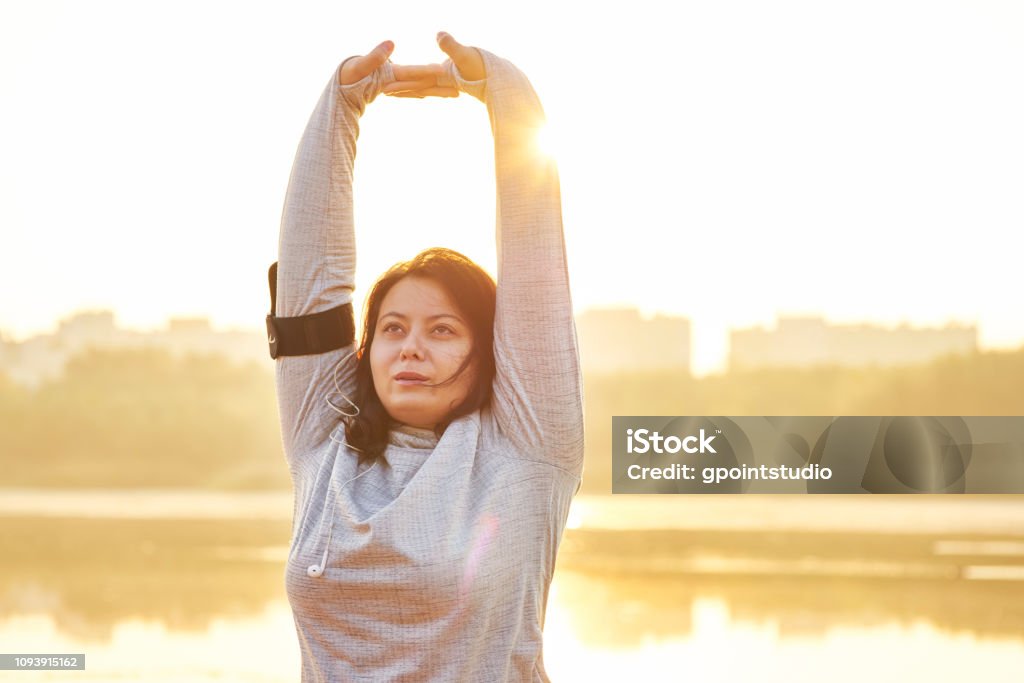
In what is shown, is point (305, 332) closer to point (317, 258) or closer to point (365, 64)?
point (317, 258)

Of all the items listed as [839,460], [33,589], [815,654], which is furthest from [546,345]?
[33,589]

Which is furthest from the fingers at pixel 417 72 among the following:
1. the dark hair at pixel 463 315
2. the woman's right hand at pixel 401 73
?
the dark hair at pixel 463 315

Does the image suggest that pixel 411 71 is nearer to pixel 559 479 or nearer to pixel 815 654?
pixel 559 479

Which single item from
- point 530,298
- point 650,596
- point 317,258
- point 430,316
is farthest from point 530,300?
→ point 650,596

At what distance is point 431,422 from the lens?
111 centimetres

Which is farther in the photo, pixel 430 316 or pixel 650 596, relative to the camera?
pixel 650 596

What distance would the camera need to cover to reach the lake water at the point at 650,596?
3320 mm

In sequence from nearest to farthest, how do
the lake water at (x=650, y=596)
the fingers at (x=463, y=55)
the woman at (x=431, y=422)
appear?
the woman at (x=431, y=422)
the fingers at (x=463, y=55)
the lake water at (x=650, y=596)

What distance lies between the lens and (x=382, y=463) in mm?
1083

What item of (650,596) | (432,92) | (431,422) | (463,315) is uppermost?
(432,92)

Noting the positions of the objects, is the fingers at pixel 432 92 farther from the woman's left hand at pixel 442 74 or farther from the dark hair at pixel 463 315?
the dark hair at pixel 463 315

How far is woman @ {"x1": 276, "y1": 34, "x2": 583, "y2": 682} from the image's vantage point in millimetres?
993

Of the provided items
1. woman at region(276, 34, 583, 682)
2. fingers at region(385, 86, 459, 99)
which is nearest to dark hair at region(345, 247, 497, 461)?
woman at region(276, 34, 583, 682)

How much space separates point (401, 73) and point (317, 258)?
0.22 meters
